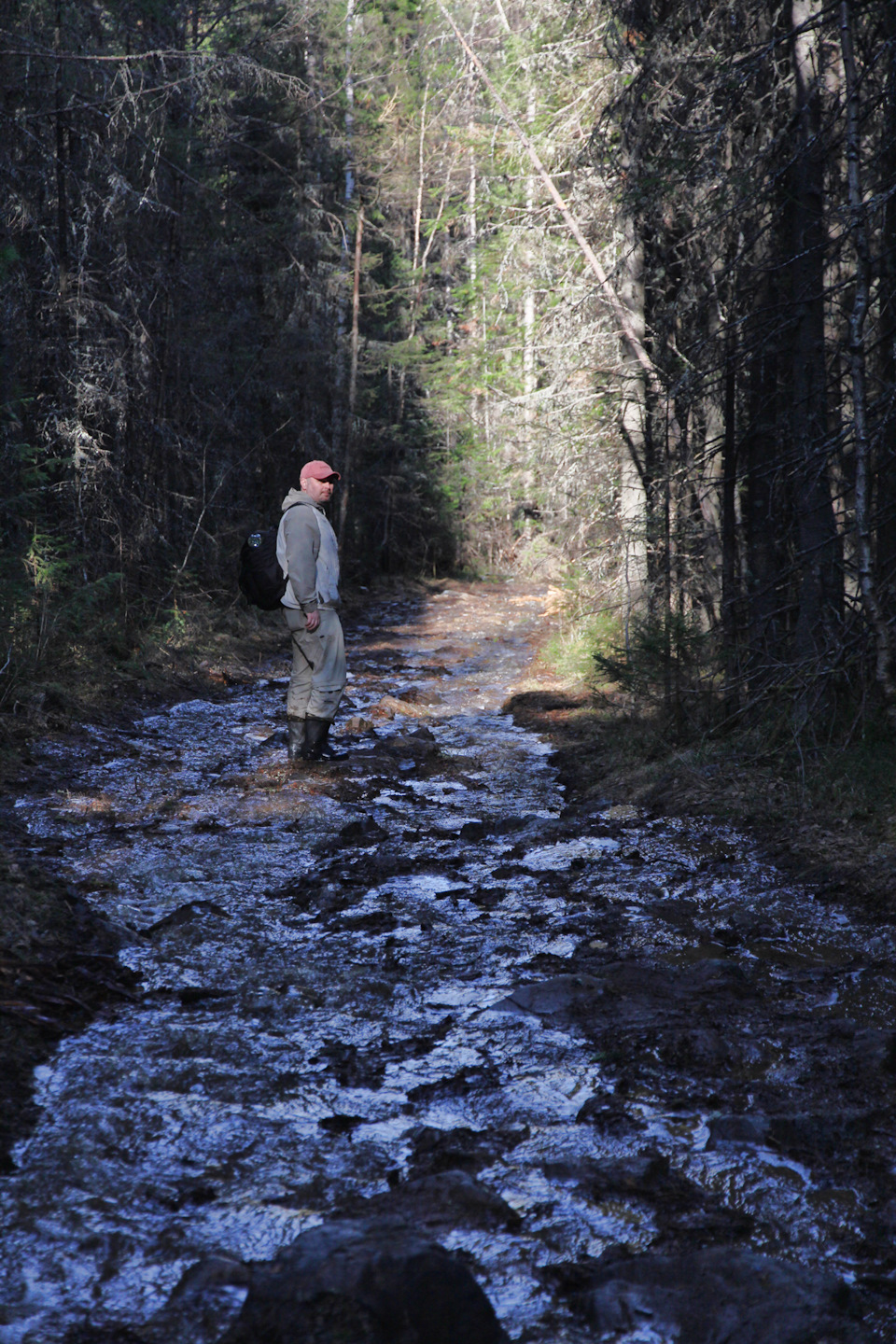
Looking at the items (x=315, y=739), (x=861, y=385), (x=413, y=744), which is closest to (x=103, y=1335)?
(x=861, y=385)

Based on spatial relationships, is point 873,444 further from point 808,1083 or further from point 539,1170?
point 539,1170

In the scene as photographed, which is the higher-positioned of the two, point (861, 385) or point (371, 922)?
point (861, 385)

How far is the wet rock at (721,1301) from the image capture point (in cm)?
240

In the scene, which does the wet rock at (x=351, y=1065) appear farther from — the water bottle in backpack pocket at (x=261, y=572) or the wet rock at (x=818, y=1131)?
the water bottle in backpack pocket at (x=261, y=572)

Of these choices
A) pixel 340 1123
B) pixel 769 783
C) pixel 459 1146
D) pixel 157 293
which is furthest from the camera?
pixel 157 293

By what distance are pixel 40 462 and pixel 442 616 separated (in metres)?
11.8

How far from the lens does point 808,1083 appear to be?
11.7ft

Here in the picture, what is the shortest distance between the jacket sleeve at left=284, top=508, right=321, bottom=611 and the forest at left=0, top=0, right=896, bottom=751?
2519 mm

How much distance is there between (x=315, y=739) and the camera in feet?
29.6

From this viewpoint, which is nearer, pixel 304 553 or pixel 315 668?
pixel 304 553

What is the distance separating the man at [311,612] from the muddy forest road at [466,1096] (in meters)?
2.05

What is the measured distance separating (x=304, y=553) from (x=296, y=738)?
161 centimetres

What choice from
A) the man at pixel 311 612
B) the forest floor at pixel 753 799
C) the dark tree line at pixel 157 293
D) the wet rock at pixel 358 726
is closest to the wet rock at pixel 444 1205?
the forest floor at pixel 753 799

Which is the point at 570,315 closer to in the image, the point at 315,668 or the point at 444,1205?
the point at 315,668
